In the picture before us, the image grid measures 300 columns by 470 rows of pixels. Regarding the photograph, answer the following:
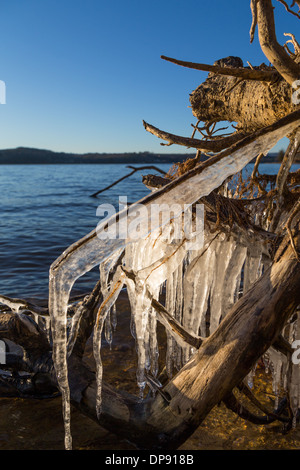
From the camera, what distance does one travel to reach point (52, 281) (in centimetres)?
226

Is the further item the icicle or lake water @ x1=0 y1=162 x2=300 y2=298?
lake water @ x1=0 y1=162 x2=300 y2=298

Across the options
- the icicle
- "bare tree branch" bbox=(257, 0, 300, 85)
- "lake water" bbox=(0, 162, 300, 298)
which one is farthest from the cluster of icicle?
"lake water" bbox=(0, 162, 300, 298)

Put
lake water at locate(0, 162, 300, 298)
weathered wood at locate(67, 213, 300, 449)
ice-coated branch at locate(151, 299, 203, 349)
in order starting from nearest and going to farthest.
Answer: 1. weathered wood at locate(67, 213, 300, 449)
2. ice-coated branch at locate(151, 299, 203, 349)
3. lake water at locate(0, 162, 300, 298)

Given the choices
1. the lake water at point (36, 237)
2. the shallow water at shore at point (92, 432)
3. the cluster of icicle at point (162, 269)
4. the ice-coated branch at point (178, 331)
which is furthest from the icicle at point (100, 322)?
the lake water at point (36, 237)

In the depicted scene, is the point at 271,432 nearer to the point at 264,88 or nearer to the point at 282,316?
the point at 282,316

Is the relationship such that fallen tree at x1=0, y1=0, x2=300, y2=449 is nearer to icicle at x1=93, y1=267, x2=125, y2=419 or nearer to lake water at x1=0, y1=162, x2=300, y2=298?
icicle at x1=93, y1=267, x2=125, y2=419

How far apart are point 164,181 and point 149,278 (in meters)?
0.83

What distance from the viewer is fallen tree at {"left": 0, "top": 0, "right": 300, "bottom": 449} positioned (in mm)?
2211

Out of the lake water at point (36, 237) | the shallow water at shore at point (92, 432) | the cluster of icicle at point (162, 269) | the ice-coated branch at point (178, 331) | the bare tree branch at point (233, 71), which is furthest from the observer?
the lake water at point (36, 237)

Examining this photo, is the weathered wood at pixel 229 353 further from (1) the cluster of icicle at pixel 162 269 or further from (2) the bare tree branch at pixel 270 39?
(2) the bare tree branch at pixel 270 39

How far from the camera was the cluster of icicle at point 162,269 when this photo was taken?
2.17 metres

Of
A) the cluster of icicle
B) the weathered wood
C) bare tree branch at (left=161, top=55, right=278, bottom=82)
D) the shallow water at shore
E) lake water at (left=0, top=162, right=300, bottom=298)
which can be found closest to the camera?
bare tree branch at (left=161, top=55, right=278, bottom=82)

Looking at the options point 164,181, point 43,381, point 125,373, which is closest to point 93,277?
point 125,373

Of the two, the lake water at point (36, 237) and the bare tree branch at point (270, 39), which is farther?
the lake water at point (36, 237)
